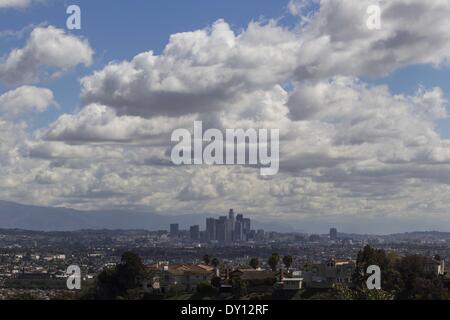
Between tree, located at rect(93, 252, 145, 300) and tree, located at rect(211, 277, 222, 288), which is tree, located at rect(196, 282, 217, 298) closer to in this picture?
tree, located at rect(211, 277, 222, 288)

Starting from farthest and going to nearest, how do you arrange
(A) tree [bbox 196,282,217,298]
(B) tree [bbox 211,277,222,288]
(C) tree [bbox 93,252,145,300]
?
(B) tree [bbox 211,277,222,288] < (C) tree [bbox 93,252,145,300] < (A) tree [bbox 196,282,217,298]

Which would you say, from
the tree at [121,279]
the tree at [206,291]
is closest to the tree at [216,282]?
the tree at [206,291]

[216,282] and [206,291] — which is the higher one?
[216,282]

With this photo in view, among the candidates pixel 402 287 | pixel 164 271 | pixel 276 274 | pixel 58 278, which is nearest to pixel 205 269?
pixel 164 271

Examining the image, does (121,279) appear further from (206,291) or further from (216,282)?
(216,282)

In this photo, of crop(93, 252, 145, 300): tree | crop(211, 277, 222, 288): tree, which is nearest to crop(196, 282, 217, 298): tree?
crop(211, 277, 222, 288): tree

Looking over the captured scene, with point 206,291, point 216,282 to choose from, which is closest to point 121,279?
point 206,291

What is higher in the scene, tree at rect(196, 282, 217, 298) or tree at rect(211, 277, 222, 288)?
tree at rect(211, 277, 222, 288)
